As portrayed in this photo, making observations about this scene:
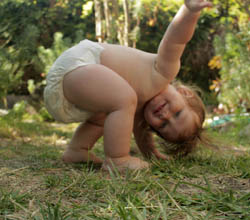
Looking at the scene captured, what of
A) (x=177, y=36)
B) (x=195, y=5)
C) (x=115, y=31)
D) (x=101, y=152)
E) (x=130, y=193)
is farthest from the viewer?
(x=115, y=31)

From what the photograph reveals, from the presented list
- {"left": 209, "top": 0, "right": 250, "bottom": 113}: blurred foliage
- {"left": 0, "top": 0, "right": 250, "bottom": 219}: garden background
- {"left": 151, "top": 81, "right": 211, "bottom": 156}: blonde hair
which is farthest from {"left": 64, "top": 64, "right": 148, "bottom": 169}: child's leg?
{"left": 209, "top": 0, "right": 250, "bottom": 113}: blurred foliage

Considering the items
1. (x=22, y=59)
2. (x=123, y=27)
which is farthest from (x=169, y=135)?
(x=123, y=27)

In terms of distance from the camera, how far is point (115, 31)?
201 inches

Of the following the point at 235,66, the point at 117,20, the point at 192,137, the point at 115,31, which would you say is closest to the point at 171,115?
the point at 192,137

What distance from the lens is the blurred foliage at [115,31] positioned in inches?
212

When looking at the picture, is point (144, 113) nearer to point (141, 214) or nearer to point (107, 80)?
point (107, 80)

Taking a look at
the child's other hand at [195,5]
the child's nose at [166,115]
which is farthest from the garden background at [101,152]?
the child's other hand at [195,5]

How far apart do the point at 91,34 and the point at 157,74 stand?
17.1 feet

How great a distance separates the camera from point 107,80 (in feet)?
5.21

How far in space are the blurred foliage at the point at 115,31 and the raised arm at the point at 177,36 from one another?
3.29 meters

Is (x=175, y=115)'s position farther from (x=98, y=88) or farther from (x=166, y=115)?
(x=98, y=88)

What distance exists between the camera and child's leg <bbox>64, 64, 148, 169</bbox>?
1.53 m

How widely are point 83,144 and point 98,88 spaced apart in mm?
477

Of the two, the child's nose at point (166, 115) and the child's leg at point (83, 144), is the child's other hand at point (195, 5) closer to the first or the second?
the child's nose at point (166, 115)
